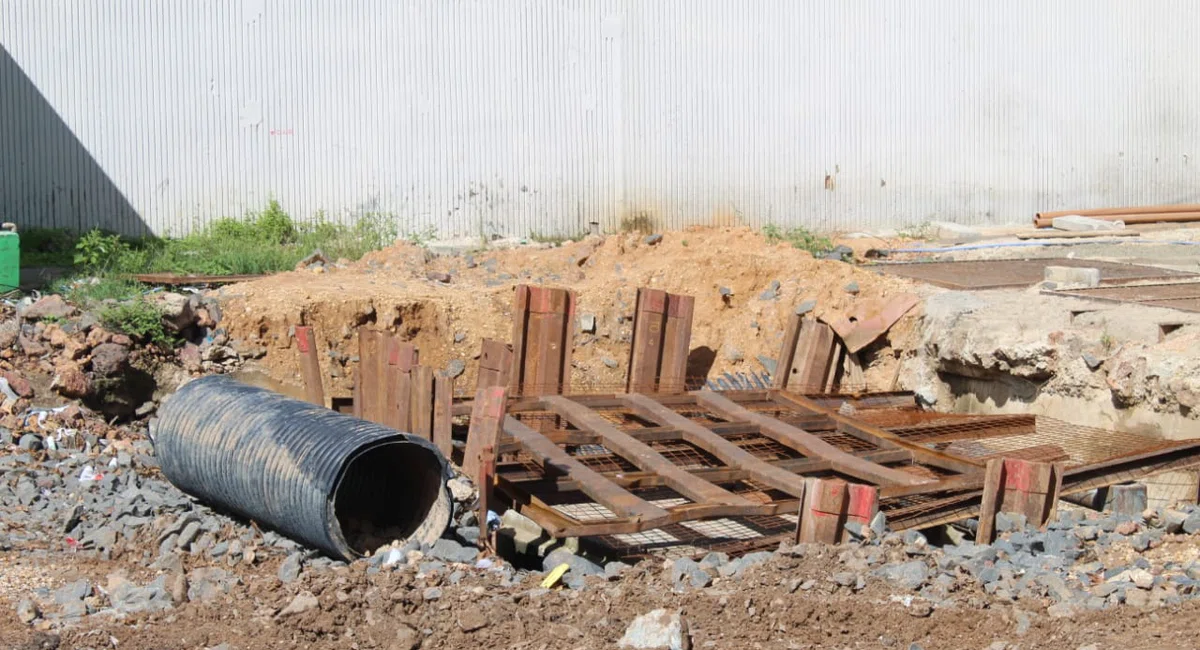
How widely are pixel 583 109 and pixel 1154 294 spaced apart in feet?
21.3

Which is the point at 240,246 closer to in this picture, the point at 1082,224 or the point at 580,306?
the point at 580,306

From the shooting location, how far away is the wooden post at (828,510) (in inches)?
229

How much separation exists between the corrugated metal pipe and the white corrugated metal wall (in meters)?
6.29

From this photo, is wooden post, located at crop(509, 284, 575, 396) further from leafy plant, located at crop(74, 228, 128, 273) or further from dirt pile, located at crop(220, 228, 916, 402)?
leafy plant, located at crop(74, 228, 128, 273)

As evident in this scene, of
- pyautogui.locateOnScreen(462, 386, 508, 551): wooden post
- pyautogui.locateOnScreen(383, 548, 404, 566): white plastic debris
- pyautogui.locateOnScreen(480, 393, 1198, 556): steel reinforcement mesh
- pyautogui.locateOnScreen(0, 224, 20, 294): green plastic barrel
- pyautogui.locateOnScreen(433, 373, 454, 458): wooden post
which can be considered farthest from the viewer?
Result: pyautogui.locateOnScreen(0, 224, 20, 294): green plastic barrel

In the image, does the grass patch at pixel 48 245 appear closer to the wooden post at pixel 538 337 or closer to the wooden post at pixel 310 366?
the wooden post at pixel 310 366

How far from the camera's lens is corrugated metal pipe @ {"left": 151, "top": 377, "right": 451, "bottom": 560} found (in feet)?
19.7

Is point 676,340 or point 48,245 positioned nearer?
point 676,340

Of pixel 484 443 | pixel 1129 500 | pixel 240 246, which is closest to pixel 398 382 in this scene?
pixel 484 443

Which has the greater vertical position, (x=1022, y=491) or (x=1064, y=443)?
(x=1022, y=491)

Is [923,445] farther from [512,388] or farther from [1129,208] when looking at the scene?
[1129,208]

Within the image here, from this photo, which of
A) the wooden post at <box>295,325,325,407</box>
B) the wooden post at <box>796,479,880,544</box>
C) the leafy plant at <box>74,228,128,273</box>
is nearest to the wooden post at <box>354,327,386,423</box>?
the wooden post at <box>295,325,325,407</box>

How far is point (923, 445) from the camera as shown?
7.52 m

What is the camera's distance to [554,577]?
218 inches
